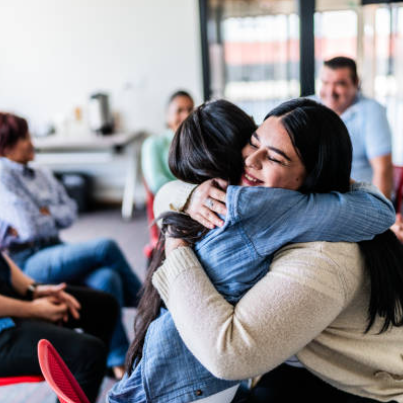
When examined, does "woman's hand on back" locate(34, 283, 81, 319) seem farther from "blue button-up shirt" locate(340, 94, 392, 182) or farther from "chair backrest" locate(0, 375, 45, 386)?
"blue button-up shirt" locate(340, 94, 392, 182)

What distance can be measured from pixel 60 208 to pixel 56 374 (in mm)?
1368

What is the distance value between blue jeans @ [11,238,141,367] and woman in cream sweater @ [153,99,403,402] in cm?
106

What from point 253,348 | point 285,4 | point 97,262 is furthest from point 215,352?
point 285,4

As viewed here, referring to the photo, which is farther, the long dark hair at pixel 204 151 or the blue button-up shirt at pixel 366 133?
the blue button-up shirt at pixel 366 133

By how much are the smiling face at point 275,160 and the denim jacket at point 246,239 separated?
3.1 inches

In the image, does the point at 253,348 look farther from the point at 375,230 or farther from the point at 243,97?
the point at 243,97

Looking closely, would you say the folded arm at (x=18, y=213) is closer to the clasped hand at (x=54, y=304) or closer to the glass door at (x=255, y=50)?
the clasped hand at (x=54, y=304)

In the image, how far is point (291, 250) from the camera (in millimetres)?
879

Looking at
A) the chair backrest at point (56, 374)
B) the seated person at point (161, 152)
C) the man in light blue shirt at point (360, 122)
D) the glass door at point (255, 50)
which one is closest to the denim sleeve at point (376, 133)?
the man in light blue shirt at point (360, 122)

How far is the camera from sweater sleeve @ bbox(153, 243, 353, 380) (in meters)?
0.80

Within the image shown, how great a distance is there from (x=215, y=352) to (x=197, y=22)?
142 inches

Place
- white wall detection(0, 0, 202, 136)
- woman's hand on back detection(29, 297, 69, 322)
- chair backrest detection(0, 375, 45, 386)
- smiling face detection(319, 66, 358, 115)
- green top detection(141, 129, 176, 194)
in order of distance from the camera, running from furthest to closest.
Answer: white wall detection(0, 0, 202, 136), green top detection(141, 129, 176, 194), smiling face detection(319, 66, 358, 115), woman's hand on back detection(29, 297, 69, 322), chair backrest detection(0, 375, 45, 386)

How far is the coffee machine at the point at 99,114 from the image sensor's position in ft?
13.4

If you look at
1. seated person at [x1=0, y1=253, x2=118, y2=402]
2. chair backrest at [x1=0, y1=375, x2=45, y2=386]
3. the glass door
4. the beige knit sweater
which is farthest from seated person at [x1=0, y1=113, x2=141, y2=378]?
the glass door
